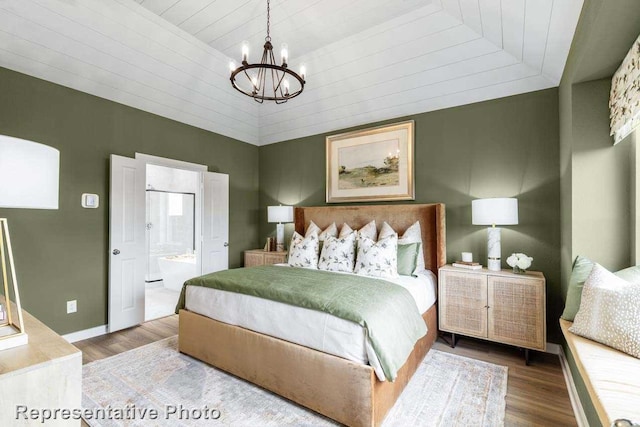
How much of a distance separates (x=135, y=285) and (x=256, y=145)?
9.37 feet

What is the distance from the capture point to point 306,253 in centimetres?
340

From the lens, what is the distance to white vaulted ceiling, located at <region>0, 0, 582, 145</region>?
95.0 inches

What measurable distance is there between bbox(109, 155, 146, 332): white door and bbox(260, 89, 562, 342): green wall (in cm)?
331

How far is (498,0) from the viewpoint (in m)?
2.10

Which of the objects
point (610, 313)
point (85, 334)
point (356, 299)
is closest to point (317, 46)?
point (356, 299)

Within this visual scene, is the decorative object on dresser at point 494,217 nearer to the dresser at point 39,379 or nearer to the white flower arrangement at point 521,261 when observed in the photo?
the white flower arrangement at point 521,261

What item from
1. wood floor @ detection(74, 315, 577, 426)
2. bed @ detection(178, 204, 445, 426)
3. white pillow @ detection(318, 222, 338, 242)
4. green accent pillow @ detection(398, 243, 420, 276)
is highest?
white pillow @ detection(318, 222, 338, 242)

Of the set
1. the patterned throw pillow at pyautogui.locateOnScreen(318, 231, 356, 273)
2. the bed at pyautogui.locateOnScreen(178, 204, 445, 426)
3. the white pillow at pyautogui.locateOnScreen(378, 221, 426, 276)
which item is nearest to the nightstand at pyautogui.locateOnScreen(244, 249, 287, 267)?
the patterned throw pillow at pyautogui.locateOnScreen(318, 231, 356, 273)

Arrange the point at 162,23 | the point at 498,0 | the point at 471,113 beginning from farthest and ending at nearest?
the point at 471,113
the point at 162,23
the point at 498,0

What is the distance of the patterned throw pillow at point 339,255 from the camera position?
317cm

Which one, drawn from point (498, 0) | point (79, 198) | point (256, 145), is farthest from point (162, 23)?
point (498, 0)

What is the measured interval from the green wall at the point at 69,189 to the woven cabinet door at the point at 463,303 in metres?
3.74

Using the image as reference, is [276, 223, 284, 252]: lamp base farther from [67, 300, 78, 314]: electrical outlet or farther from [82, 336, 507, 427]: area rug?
[67, 300, 78, 314]: electrical outlet

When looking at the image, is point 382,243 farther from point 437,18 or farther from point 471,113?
point 437,18
